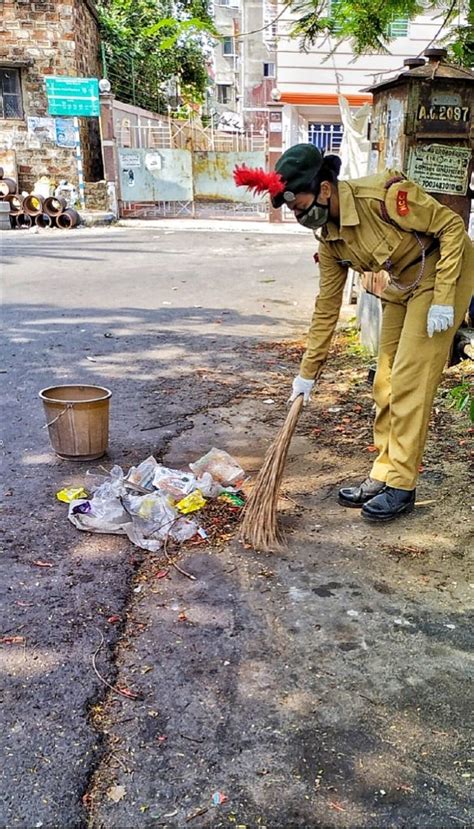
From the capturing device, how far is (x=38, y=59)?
17906 millimetres

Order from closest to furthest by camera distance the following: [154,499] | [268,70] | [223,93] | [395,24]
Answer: [154,499] → [395,24] → [268,70] → [223,93]

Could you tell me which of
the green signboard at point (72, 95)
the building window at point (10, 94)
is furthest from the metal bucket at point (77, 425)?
the building window at point (10, 94)

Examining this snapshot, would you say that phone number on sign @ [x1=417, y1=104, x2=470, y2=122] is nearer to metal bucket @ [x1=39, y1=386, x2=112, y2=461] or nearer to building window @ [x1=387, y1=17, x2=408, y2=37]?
building window @ [x1=387, y1=17, x2=408, y2=37]

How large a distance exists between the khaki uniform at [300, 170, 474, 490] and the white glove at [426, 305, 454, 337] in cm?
3

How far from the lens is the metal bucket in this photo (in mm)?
3850

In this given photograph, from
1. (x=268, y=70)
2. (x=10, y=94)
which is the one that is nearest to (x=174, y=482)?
(x=10, y=94)

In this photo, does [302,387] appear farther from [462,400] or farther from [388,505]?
[462,400]

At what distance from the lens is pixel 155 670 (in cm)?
235

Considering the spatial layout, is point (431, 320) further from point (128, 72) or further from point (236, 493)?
point (128, 72)

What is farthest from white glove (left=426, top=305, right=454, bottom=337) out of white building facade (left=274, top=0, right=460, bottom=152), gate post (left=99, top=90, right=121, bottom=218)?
white building facade (left=274, top=0, right=460, bottom=152)

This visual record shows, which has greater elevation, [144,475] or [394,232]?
[394,232]

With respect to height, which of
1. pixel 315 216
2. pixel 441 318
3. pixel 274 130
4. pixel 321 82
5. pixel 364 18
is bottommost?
pixel 441 318

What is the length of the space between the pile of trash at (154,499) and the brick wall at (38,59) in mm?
16838

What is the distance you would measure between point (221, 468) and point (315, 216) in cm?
140
